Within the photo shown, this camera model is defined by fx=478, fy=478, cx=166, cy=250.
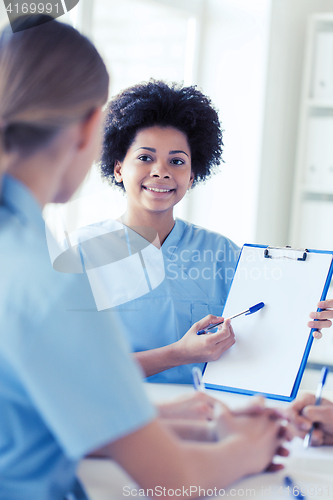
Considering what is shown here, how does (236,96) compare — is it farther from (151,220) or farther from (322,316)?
(322,316)

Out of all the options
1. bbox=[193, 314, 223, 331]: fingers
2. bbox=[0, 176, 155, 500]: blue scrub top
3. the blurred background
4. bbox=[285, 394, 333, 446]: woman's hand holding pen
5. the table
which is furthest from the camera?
the blurred background

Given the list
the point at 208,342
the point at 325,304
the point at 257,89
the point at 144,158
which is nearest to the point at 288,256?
the point at 325,304

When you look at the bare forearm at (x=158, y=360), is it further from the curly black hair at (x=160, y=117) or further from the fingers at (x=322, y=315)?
the curly black hair at (x=160, y=117)

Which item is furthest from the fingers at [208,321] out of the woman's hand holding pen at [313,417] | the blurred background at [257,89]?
the blurred background at [257,89]

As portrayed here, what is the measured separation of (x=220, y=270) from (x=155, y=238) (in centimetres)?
18

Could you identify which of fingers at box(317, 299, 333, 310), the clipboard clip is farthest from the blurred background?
fingers at box(317, 299, 333, 310)

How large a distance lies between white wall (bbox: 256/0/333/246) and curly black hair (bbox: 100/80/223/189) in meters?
1.17

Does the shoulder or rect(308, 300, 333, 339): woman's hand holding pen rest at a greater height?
the shoulder

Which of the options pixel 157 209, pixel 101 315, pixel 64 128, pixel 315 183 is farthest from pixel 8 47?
pixel 315 183

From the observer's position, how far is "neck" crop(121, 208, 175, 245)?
3.98 ft

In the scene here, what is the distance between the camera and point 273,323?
0.88 m

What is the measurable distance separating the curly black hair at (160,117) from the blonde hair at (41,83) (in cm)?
75

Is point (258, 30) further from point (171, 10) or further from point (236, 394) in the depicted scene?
point (236, 394)

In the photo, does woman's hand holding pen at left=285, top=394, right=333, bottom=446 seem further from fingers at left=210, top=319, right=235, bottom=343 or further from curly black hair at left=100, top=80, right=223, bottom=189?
curly black hair at left=100, top=80, right=223, bottom=189
